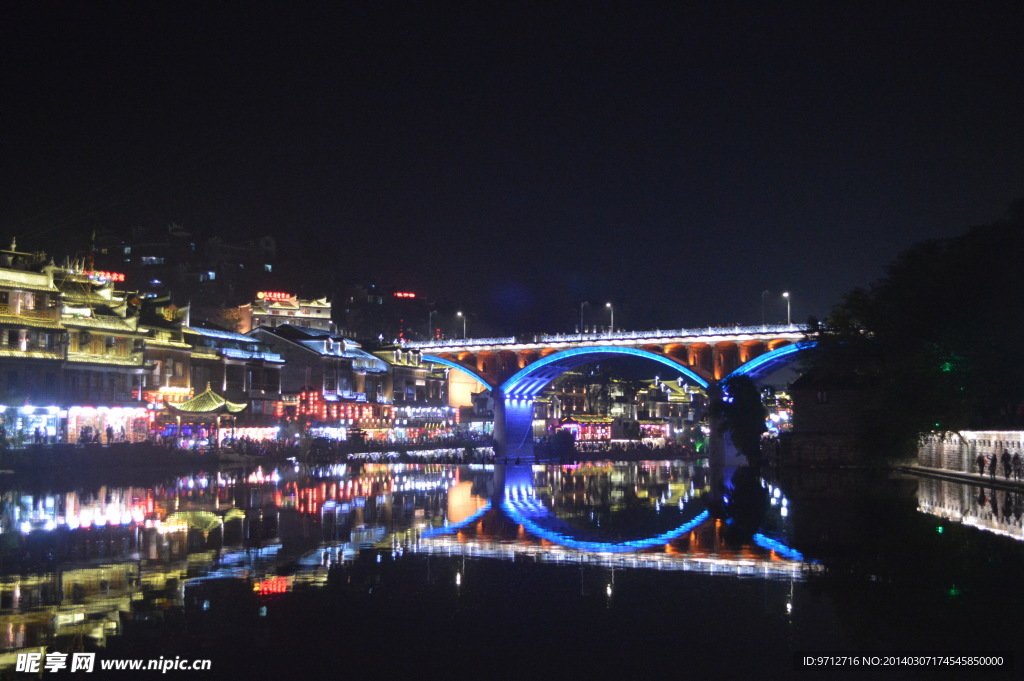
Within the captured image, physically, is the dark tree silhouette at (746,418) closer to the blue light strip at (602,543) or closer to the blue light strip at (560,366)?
Answer: the blue light strip at (560,366)

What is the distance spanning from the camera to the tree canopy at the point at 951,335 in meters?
44.6

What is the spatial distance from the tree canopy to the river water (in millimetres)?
12361

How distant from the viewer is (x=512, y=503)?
38.3m

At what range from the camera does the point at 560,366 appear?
390ft

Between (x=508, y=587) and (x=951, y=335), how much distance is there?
3513 centimetres

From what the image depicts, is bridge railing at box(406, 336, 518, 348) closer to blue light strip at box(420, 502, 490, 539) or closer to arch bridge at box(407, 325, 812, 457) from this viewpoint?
arch bridge at box(407, 325, 812, 457)

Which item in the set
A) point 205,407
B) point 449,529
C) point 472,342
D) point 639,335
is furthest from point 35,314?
point 472,342

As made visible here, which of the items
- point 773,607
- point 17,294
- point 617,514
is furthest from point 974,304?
point 17,294

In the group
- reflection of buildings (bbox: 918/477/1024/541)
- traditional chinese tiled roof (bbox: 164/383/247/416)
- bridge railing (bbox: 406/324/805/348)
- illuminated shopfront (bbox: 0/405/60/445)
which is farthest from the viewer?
bridge railing (bbox: 406/324/805/348)

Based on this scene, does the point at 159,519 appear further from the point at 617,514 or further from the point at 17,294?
the point at 17,294

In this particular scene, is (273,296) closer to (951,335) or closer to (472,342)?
(472,342)

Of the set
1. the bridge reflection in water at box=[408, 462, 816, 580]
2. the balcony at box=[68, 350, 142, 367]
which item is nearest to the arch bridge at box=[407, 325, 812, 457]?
the balcony at box=[68, 350, 142, 367]

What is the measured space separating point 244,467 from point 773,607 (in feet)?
171

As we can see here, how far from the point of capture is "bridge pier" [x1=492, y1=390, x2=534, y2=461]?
116875 mm
